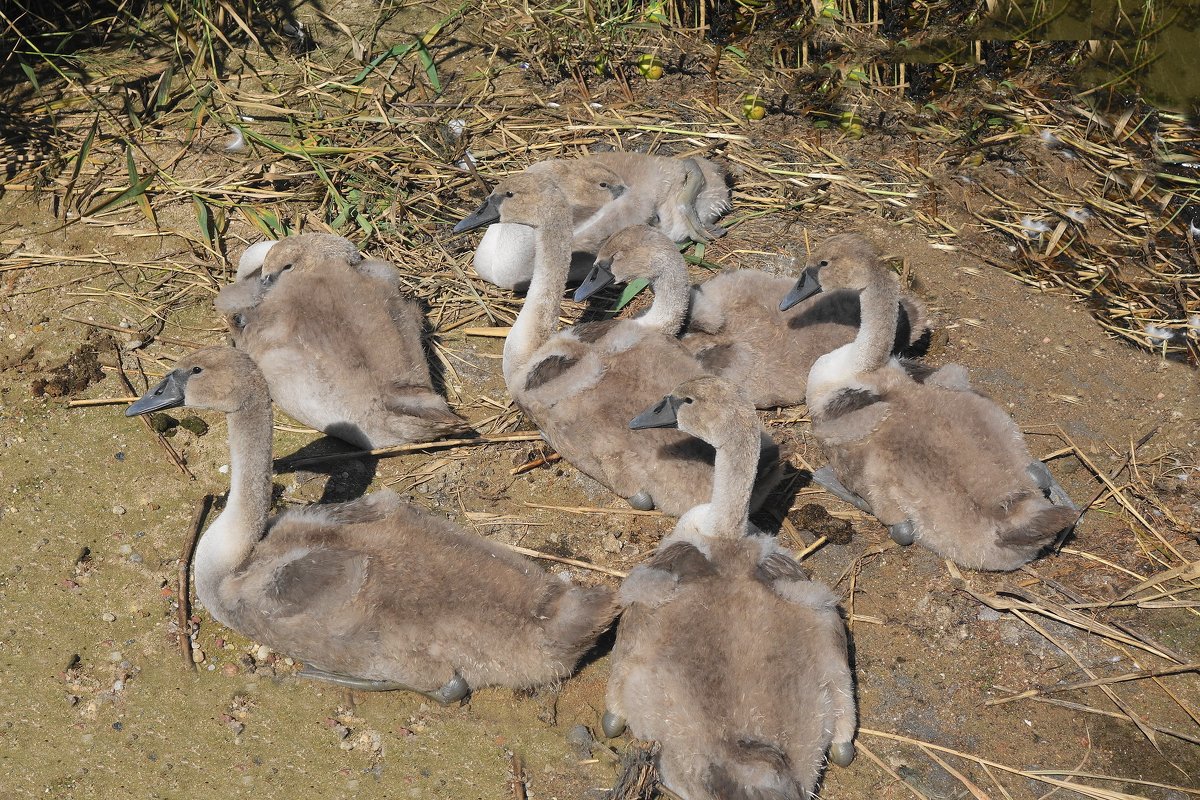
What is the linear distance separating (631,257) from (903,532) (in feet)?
6.65

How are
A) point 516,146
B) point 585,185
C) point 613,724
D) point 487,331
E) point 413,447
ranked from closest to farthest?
point 613,724, point 413,447, point 487,331, point 585,185, point 516,146

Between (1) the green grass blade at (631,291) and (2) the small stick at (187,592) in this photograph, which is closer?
(2) the small stick at (187,592)

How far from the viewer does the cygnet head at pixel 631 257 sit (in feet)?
19.2

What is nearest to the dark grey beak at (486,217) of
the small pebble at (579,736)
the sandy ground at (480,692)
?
the sandy ground at (480,692)

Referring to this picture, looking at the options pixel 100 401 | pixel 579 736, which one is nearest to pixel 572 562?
pixel 579 736

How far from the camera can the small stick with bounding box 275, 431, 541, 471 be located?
587 cm

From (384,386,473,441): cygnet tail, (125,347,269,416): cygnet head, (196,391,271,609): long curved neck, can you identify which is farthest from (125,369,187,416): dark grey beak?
(384,386,473,441): cygnet tail

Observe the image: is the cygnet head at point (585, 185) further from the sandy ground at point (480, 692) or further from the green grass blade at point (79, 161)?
the green grass blade at point (79, 161)

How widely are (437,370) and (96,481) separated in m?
1.96

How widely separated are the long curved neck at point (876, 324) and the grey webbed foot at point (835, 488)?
22.4 inches

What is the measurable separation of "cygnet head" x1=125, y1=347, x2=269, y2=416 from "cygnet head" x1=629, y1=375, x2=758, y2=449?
1.86m

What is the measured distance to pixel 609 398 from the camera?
18.0ft

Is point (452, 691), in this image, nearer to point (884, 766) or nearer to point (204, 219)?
point (884, 766)

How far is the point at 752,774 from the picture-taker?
398 cm
